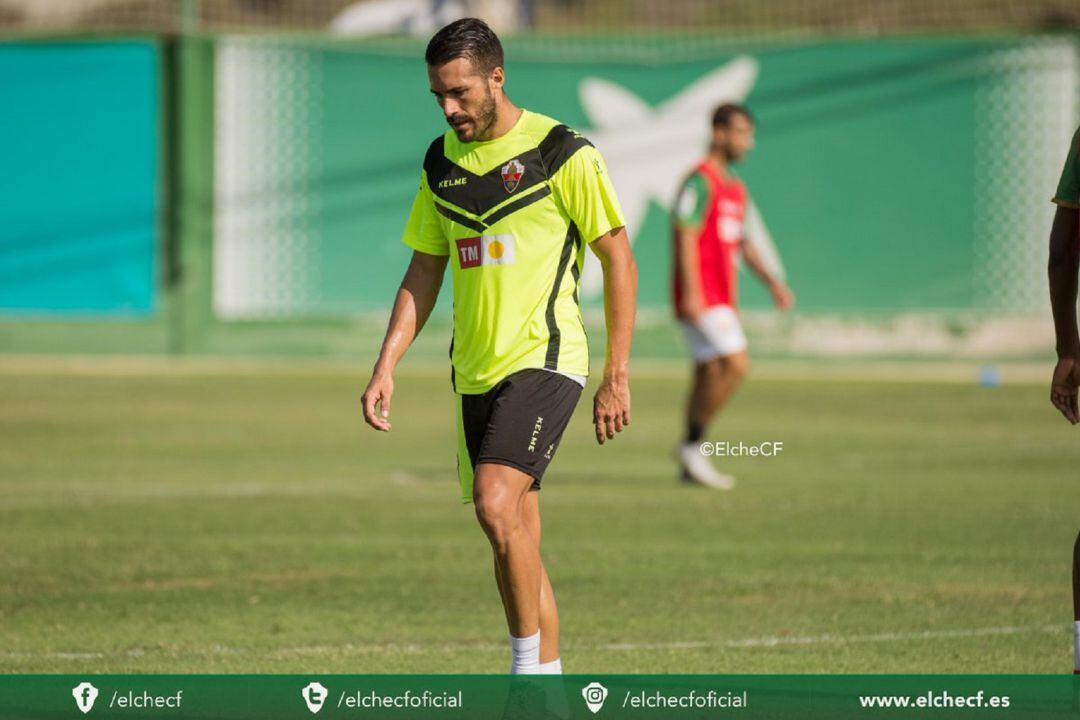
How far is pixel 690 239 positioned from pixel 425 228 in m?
6.88

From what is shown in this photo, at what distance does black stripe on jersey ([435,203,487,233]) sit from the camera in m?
6.21

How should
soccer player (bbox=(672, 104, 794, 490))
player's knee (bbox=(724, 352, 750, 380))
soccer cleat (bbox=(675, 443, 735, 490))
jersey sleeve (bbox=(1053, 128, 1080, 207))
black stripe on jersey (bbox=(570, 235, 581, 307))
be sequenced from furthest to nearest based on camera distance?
player's knee (bbox=(724, 352, 750, 380)) < soccer player (bbox=(672, 104, 794, 490)) < soccer cleat (bbox=(675, 443, 735, 490)) < black stripe on jersey (bbox=(570, 235, 581, 307)) < jersey sleeve (bbox=(1053, 128, 1080, 207))

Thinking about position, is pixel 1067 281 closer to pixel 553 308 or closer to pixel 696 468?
pixel 553 308

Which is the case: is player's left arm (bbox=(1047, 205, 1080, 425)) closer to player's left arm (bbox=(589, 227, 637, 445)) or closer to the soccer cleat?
player's left arm (bbox=(589, 227, 637, 445))

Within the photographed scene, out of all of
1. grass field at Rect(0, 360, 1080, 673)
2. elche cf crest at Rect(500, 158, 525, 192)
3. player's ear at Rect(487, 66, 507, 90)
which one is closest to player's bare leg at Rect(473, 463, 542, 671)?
elche cf crest at Rect(500, 158, 525, 192)

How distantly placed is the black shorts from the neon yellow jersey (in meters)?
0.05

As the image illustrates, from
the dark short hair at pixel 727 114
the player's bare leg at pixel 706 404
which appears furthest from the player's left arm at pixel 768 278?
the dark short hair at pixel 727 114

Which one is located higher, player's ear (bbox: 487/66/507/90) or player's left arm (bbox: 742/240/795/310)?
player's ear (bbox: 487/66/507/90)

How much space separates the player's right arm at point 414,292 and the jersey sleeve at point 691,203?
22.1 ft

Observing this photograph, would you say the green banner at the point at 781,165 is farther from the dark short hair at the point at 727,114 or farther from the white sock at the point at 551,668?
the white sock at the point at 551,668

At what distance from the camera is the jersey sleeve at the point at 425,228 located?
6.43 m
